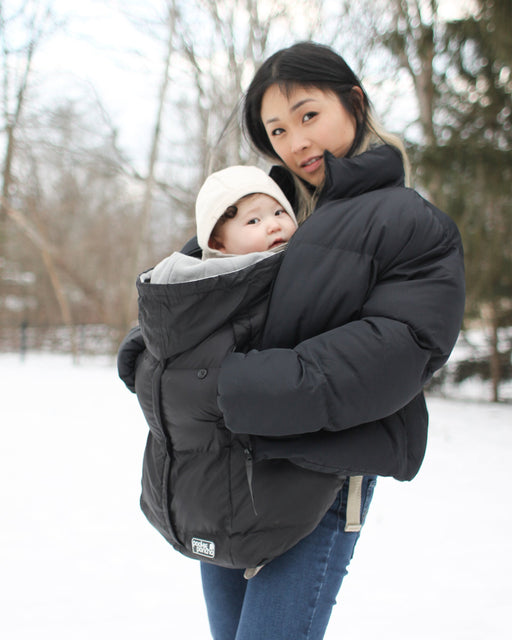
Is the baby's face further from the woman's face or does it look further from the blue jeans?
the blue jeans

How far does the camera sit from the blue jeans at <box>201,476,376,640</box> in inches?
41.2

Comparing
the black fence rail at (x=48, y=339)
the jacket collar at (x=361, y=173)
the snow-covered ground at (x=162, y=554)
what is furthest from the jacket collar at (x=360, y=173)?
the black fence rail at (x=48, y=339)

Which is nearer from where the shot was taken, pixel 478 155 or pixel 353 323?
pixel 353 323

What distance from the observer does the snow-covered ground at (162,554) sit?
2.53 metres

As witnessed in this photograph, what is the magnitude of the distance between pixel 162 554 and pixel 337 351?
8.97 ft

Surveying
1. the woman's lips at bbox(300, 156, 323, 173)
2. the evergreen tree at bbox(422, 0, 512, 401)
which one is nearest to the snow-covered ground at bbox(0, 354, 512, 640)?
the woman's lips at bbox(300, 156, 323, 173)

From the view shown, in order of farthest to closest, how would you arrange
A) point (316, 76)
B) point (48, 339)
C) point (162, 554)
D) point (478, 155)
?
point (48, 339) → point (478, 155) → point (162, 554) → point (316, 76)

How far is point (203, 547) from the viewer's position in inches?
41.5

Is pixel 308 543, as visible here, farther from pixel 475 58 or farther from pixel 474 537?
pixel 475 58

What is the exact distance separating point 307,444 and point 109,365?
44.1 feet

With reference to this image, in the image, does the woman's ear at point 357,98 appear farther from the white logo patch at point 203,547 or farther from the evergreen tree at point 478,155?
the evergreen tree at point 478,155

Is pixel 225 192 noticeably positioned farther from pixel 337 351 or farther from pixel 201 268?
pixel 337 351

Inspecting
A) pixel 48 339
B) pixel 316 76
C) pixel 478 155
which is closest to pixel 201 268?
pixel 316 76

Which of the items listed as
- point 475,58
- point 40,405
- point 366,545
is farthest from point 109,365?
point 366,545
